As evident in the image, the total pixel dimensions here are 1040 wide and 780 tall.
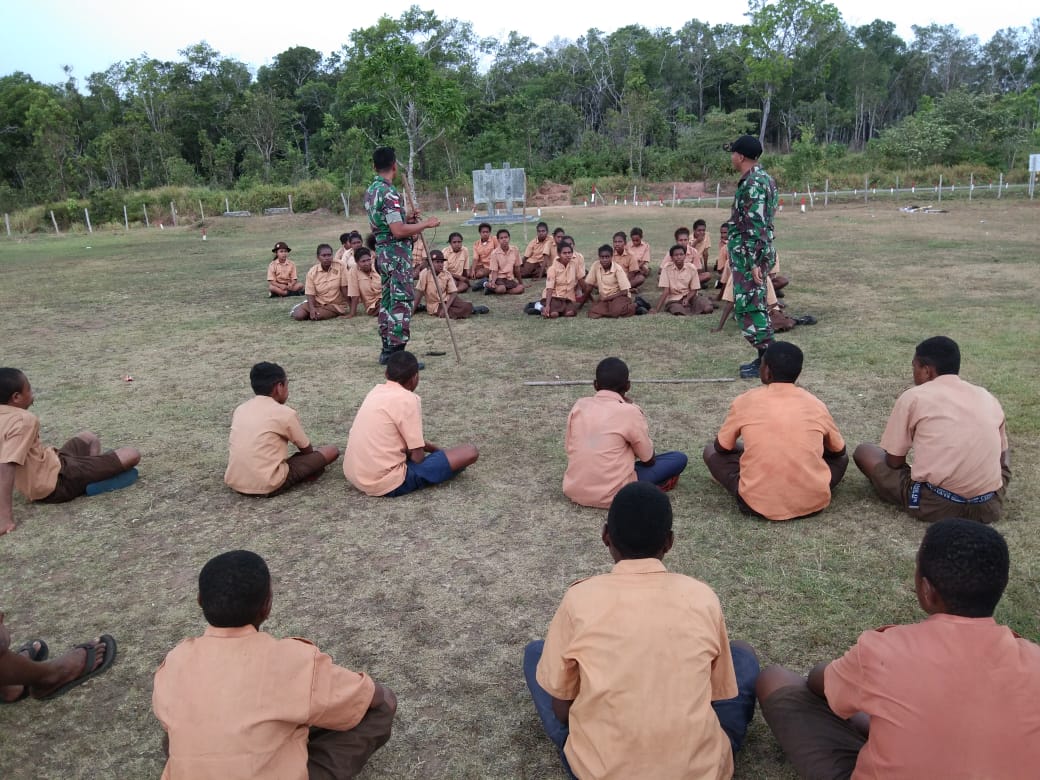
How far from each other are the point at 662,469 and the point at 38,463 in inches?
156

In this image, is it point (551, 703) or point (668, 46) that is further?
point (668, 46)

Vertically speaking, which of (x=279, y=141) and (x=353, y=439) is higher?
(x=279, y=141)

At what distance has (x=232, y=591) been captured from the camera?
96.0 inches

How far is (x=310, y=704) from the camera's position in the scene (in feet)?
8.13

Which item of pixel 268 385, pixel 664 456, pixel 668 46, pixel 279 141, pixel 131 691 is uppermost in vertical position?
pixel 668 46

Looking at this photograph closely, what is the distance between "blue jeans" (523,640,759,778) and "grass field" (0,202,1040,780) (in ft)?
0.43

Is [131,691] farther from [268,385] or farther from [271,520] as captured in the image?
[268,385]

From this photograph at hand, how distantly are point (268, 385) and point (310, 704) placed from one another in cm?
305

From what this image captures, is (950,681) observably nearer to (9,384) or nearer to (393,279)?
(9,384)

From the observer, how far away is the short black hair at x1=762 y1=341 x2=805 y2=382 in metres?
4.57

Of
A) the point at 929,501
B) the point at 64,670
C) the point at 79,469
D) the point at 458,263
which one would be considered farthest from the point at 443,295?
the point at 64,670

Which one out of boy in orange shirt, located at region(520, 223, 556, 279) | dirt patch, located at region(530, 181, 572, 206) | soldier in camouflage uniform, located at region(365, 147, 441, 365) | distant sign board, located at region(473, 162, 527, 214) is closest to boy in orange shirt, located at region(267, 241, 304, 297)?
boy in orange shirt, located at region(520, 223, 556, 279)

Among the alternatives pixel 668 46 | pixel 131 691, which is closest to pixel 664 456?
pixel 131 691

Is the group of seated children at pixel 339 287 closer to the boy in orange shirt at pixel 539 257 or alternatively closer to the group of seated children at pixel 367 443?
the boy in orange shirt at pixel 539 257
